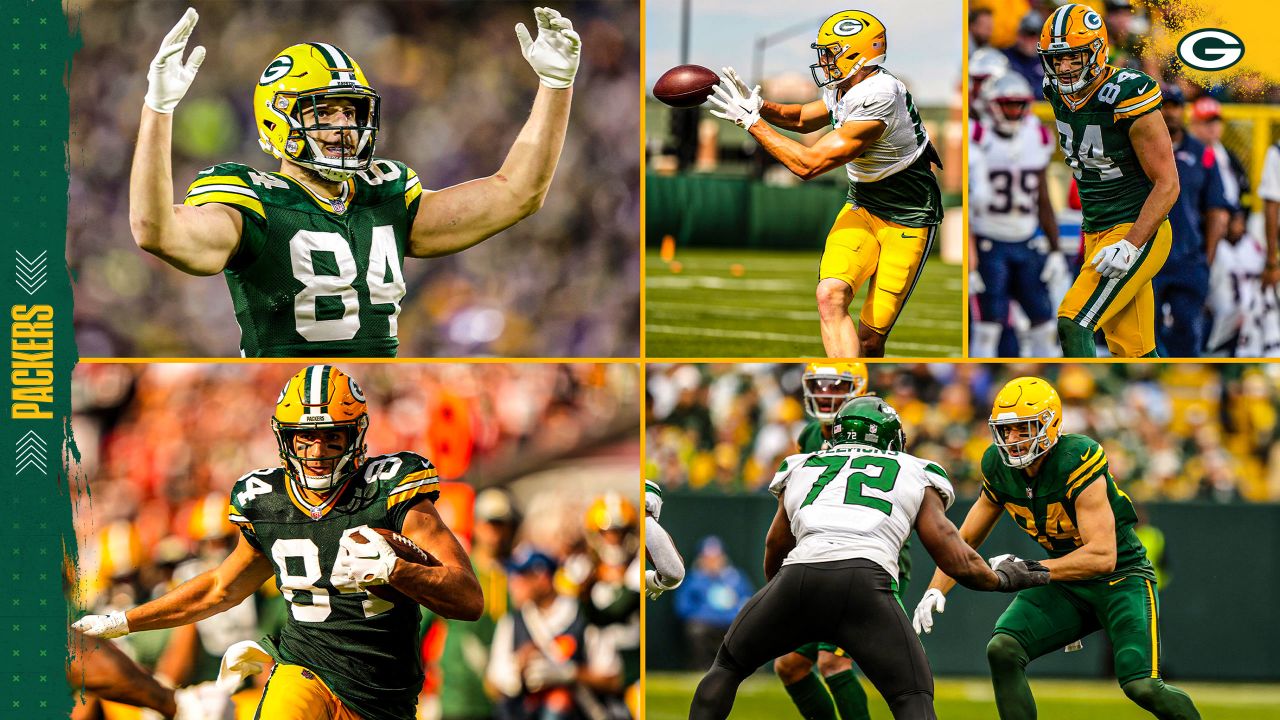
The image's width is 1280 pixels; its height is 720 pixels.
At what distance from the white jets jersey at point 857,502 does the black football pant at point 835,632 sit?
6 cm

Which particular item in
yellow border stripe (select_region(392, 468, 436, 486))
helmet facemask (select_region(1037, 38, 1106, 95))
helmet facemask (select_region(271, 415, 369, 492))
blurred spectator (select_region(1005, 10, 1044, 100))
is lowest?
yellow border stripe (select_region(392, 468, 436, 486))

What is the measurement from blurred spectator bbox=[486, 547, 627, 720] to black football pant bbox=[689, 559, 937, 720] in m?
2.44

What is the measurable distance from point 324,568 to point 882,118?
8.41 feet

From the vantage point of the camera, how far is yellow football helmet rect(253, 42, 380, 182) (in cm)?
409

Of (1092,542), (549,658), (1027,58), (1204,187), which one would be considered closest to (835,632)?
(1092,542)

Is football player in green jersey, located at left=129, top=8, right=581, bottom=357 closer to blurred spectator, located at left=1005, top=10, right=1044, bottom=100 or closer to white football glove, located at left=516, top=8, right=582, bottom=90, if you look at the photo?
white football glove, located at left=516, top=8, right=582, bottom=90

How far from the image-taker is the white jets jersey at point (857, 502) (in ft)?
14.3

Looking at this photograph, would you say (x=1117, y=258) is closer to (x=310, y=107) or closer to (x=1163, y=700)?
(x=1163, y=700)

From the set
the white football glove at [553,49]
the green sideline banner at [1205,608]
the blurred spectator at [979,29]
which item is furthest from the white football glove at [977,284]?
the white football glove at [553,49]

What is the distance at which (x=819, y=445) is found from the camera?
550 centimetres

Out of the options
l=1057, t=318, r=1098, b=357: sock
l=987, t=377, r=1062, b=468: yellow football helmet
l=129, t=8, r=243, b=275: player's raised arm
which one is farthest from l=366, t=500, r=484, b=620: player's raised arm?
l=1057, t=318, r=1098, b=357: sock

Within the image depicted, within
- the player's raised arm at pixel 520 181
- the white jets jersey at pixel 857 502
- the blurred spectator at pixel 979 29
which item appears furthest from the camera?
the blurred spectator at pixel 979 29

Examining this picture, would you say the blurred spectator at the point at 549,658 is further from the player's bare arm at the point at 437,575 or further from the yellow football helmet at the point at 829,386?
the player's bare arm at the point at 437,575

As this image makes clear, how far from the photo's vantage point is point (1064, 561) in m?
4.89
